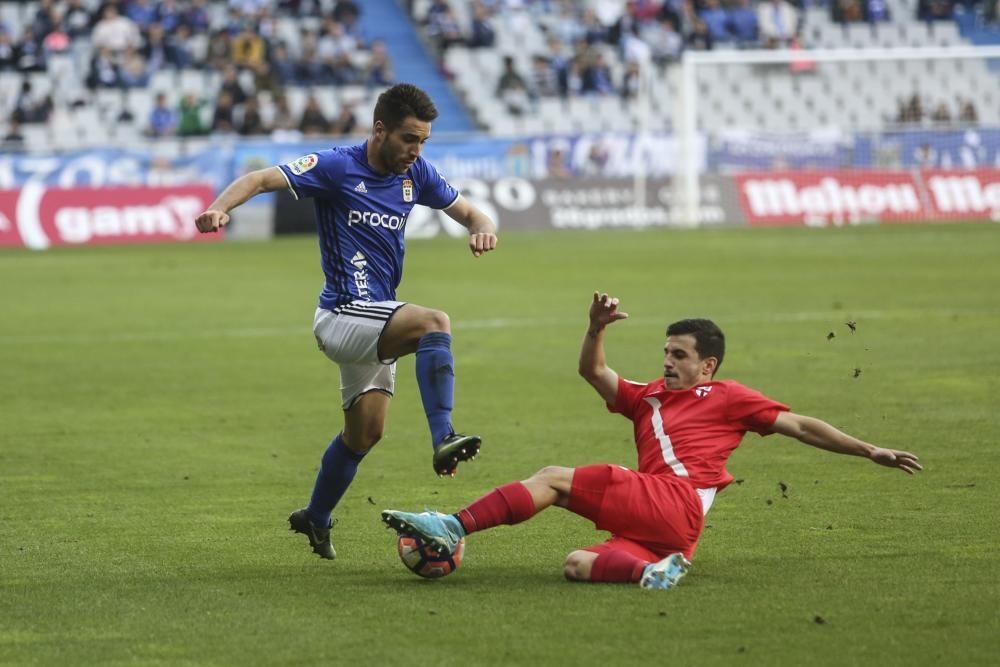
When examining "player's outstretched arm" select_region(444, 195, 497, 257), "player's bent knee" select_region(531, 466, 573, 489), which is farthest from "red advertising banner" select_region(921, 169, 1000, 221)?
"player's bent knee" select_region(531, 466, 573, 489)

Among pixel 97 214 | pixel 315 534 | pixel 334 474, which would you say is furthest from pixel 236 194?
pixel 97 214

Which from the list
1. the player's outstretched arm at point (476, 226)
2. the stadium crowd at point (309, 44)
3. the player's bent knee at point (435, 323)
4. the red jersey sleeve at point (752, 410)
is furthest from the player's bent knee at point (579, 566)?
the stadium crowd at point (309, 44)

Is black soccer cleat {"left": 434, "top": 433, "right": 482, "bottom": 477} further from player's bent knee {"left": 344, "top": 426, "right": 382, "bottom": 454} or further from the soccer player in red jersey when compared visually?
player's bent knee {"left": 344, "top": 426, "right": 382, "bottom": 454}

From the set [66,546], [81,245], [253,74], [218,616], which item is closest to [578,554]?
[218,616]

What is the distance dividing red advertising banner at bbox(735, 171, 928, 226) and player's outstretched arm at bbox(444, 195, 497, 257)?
89.0ft

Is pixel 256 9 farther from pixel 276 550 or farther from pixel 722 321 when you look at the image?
pixel 276 550

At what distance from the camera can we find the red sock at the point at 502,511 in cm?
654

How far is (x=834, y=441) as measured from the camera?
6.58 m

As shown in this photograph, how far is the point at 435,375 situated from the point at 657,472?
1.00 metres

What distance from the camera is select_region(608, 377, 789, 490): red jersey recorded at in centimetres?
682

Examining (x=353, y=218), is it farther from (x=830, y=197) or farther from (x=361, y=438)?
(x=830, y=197)

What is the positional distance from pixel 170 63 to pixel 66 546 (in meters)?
29.3

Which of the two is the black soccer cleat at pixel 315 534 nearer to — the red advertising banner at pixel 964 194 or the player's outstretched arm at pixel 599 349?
→ the player's outstretched arm at pixel 599 349

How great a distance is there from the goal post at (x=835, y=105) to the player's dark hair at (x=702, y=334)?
2608 cm
